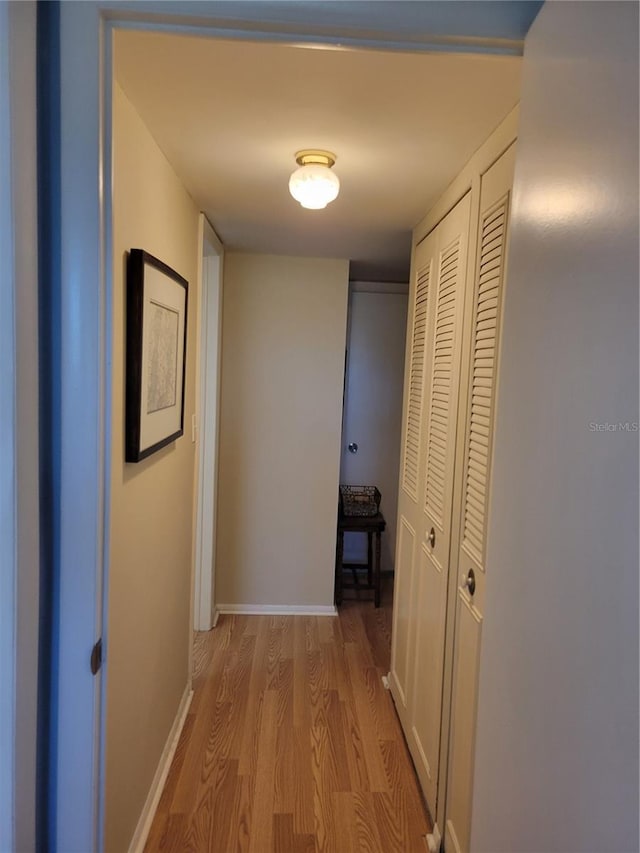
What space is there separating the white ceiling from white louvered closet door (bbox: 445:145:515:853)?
209 millimetres

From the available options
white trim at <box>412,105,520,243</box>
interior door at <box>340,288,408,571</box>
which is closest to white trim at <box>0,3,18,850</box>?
white trim at <box>412,105,520,243</box>

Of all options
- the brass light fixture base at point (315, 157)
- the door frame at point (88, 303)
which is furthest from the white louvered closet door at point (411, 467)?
the door frame at point (88, 303)

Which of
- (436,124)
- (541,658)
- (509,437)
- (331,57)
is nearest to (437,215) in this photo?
(436,124)

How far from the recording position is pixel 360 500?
3.96 metres

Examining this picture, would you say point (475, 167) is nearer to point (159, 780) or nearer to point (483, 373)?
point (483, 373)

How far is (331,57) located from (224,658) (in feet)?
9.00

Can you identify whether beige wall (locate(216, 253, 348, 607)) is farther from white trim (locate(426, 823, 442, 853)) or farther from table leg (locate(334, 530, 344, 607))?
white trim (locate(426, 823, 442, 853))

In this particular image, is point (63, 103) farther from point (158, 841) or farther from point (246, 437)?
point (246, 437)

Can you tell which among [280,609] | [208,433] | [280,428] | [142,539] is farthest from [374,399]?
[142,539]

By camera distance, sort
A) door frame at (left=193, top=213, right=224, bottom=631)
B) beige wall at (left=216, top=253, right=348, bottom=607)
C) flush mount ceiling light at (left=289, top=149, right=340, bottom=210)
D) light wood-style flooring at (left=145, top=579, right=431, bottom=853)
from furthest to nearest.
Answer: beige wall at (left=216, top=253, right=348, bottom=607) → door frame at (left=193, top=213, right=224, bottom=631) → light wood-style flooring at (left=145, top=579, right=431, bottom=853) → flush mount ceiling light at (left=289, top=149, right=340, bottom=210)

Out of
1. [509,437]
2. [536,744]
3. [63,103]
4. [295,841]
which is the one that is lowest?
[295,841]

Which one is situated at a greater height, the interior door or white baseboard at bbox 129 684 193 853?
the interior door

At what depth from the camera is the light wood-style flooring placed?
1.89 metres

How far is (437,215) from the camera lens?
211 centimetres
